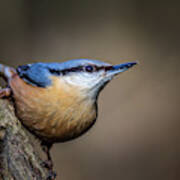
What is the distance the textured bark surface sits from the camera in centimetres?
125

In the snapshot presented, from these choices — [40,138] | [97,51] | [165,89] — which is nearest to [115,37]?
[97,51]

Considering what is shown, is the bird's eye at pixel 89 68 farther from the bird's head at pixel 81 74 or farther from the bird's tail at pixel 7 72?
the bird's tail at pixel 7 72

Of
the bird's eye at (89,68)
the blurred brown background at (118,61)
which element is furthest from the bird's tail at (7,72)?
the blurred brown background at (118,61)

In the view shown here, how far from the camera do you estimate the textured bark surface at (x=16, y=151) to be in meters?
1.25

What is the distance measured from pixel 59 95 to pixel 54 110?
0.21 ft

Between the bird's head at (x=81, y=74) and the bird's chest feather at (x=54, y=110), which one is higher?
the bird's head at (x=81, y=74)

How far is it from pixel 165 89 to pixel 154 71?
0.21 meters

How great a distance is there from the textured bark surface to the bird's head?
Answer: 17cm

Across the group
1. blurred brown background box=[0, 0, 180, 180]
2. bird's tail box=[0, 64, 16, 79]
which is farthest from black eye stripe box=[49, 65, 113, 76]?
blurred brown background box=[0, 0, 180, 180]

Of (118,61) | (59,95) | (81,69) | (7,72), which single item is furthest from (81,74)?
(118,61)

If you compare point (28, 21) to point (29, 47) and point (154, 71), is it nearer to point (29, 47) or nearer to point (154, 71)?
point (29, 47)

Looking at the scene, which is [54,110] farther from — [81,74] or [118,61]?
[118,61]

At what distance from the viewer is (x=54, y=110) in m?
1.28

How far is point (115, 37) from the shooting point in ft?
10.5
